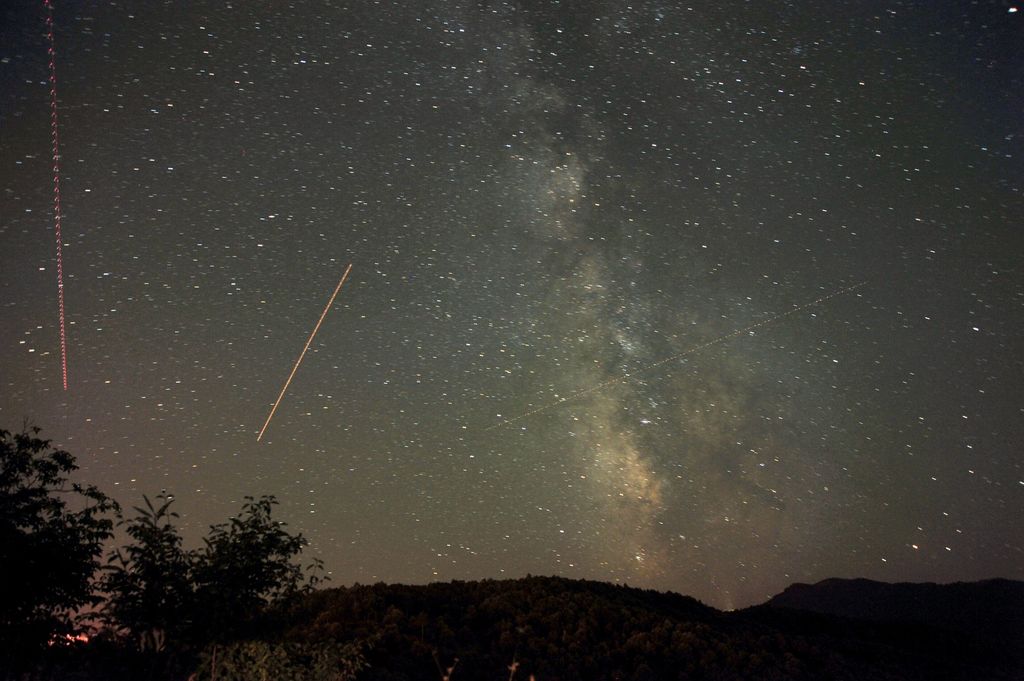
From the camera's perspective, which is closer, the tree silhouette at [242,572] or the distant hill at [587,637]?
the tree silhouette at [242,572]

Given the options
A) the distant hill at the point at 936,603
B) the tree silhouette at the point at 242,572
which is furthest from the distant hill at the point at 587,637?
the distant hill at the point at 936,603

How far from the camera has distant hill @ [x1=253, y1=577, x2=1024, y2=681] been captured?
19.0 meters

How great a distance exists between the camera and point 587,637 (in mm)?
21375

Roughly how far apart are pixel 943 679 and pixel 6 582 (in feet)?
93.5

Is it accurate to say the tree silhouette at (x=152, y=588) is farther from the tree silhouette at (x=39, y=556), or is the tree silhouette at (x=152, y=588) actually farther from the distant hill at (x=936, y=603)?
the distant hill at (x=936, y=603)

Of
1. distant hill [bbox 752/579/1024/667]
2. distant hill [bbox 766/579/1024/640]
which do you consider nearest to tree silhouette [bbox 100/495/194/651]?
distant hill [bbox 752/579/1024/667]

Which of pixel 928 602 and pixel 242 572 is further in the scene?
pixel 928 602

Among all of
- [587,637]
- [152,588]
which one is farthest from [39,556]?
[587,637]

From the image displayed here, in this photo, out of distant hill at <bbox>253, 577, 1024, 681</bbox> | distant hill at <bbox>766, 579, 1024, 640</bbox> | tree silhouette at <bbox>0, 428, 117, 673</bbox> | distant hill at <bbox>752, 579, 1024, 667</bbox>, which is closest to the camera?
tree silhouette at <bbox>0, 428, 117, 673</bbox>

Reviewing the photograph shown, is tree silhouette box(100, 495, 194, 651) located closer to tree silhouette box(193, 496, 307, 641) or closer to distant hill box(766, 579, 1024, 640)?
tree silhouette box(193, 496, 307, 641)

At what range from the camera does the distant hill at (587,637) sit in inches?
746

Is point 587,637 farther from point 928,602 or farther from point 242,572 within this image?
point 928,602

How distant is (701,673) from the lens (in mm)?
19609

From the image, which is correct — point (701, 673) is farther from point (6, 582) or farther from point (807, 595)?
point (807, 595)
